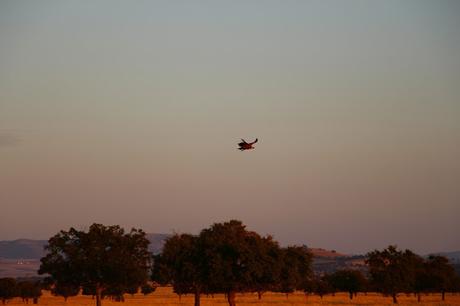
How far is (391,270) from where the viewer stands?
343ft

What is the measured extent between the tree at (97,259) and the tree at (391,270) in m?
36.1

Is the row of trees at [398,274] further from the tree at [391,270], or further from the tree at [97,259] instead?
the tree at [97,259]

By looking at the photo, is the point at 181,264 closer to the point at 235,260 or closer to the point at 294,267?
the point at 235,260

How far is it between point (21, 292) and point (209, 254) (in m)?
62.1

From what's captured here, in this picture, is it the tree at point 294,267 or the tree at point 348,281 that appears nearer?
the tree at point 294,267

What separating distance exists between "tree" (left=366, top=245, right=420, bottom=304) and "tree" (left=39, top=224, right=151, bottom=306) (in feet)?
119

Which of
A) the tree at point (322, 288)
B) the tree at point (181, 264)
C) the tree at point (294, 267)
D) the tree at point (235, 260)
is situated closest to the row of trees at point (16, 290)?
the tree at point (322, 288)

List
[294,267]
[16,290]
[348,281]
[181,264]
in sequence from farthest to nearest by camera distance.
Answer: [348,281]
[16,290]
[294,267]
[181,264]

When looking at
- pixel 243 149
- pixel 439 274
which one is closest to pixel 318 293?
pixel 439 274

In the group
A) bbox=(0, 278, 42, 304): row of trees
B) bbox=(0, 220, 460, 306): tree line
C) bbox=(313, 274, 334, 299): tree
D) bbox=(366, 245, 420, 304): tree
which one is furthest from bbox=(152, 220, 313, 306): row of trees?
bbox=(313, 274, 334, 299): tree

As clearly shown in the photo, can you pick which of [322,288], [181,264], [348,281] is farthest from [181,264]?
[322,288]

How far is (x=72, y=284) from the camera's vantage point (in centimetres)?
7888

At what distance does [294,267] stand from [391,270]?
24.7 meters

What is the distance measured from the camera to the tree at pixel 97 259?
77875 millimetres
